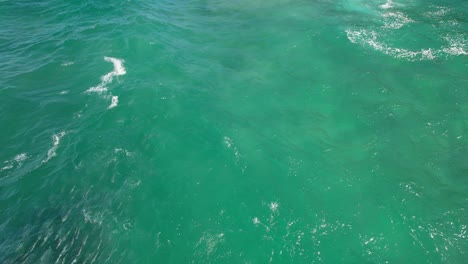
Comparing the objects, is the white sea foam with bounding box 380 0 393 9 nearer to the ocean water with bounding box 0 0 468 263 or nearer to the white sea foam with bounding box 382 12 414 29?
the ocean water with bounding box 0 0 468 263

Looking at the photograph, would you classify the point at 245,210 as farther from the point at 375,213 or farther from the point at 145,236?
the point at 375,213

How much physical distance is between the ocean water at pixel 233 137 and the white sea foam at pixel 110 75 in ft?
1.47

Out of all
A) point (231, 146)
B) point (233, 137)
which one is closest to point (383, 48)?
point (233, 137)

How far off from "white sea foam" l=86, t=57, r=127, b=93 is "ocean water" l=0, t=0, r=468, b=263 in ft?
1.47

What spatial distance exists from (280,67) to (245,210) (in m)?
40.4

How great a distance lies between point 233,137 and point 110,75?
3512 centimetres

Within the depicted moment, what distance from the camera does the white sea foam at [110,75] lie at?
68.7 metres

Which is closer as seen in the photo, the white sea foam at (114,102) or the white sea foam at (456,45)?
the white sea foam at (114,102)

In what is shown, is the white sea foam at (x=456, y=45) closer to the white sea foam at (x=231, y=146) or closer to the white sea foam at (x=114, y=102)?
the white sea foam at (x=231, y=146)

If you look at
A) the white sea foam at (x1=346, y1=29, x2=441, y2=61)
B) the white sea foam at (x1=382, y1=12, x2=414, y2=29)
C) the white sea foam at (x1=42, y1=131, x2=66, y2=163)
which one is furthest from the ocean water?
the white sea foam at (x1=382, y1=12, x2=414, y2=29)

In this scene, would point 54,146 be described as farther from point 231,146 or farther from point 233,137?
point 233,137

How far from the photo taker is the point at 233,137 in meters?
60.1

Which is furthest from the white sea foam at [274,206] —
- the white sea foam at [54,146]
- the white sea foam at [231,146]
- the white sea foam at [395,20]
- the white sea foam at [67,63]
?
the white sea foam at [395,20]

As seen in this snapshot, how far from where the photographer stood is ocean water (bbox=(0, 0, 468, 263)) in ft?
149
